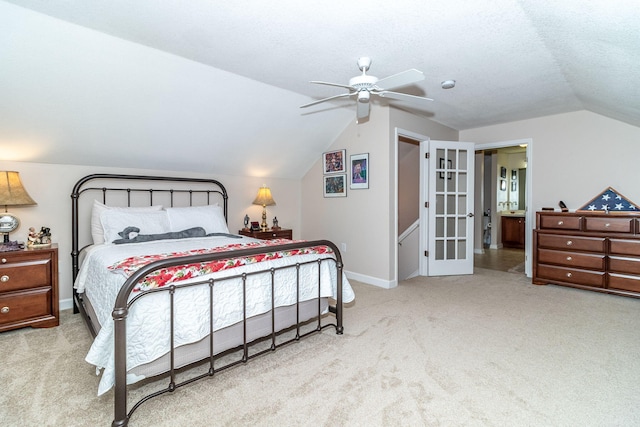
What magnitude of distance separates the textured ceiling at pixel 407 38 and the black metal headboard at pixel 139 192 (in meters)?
1.78

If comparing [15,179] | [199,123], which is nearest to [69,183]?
[15,179]

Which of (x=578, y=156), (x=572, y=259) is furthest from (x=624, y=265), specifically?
(x=578, y=156)

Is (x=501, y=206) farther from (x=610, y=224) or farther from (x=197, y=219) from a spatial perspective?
(x=197, y=219)

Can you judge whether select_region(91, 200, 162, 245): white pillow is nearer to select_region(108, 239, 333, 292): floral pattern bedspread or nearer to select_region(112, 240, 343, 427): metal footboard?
select_region(108, 239, 333, 292): floral pattern bedspread

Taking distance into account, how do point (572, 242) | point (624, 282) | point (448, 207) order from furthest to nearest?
point (448, 207) < point (572, 242) < point (624, 282)

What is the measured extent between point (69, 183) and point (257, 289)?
278 cm

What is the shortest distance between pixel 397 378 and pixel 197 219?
9.41 ft

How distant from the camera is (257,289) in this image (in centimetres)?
229

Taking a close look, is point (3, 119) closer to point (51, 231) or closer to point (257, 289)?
point (51, 231)

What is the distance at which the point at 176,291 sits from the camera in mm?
1901

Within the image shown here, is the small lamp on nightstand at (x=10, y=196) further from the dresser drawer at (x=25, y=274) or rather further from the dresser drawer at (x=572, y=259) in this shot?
the dresser drawer at (x=572, y=259)

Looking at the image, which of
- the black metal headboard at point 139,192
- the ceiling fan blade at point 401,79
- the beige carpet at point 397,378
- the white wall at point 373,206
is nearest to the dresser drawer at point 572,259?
the beige carpet at point 397,378

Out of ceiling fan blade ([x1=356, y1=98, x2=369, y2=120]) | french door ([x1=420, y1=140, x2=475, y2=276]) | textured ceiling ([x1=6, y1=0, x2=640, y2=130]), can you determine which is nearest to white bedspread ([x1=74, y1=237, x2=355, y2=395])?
ceiling fan blade ([x1=356, y1=98, x2=369, y2=120])

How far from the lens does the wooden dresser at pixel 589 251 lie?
12.1 ft
